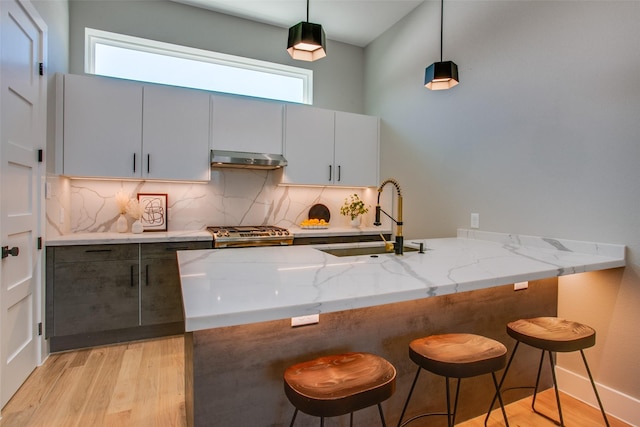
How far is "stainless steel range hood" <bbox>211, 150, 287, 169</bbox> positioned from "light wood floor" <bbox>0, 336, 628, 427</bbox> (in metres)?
1.77

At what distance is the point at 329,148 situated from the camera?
3914 millimetres

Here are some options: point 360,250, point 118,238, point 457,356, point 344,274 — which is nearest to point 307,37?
point 360,250

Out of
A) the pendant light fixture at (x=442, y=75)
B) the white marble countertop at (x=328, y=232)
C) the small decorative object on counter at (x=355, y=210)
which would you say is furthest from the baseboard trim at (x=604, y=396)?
the small decorative object on counter at (x=355, y=210)

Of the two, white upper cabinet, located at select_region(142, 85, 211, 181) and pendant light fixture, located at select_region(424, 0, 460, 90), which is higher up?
pendant light fixture, located at select_region(424, 0, 460, 90)

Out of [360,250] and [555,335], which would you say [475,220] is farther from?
[555,335]

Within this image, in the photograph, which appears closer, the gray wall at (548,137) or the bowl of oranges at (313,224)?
the gray wall at (548,137)

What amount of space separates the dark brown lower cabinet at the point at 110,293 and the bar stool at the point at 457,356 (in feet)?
6.74

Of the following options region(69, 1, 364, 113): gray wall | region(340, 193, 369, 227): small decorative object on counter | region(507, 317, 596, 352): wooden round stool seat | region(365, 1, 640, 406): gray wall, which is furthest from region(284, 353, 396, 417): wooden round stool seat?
region(69, 1, 364, 113): gray wall

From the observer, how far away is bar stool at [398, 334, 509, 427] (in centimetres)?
126

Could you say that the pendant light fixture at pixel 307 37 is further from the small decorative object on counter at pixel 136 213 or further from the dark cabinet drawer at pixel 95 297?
the dark cabinet drawer at pixel 95 297

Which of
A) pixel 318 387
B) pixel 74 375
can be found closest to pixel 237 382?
pixel 318 387

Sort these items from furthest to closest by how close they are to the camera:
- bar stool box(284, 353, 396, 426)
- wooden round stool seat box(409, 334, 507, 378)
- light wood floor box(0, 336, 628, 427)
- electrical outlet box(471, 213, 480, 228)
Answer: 1. electrical outlet box(471, 213, 480, 228)
2. light wood floor box(0, 336, 628, 427)
3. wooden round stool seat box(409, 334, 507, 378)
4. bar stool box(284, 353, 396, 426)

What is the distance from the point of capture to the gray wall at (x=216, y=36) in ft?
10.4

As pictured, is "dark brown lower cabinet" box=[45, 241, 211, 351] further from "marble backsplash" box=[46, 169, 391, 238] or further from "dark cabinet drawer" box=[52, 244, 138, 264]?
"marble backsplash" box=[46, 169, 391, 238]
